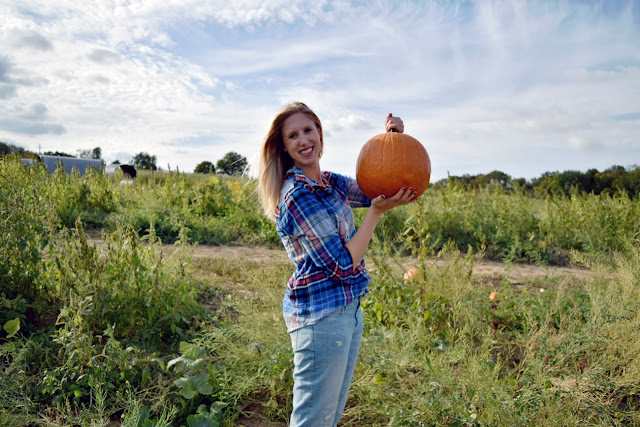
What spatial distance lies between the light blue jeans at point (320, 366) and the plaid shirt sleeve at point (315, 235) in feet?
0.53

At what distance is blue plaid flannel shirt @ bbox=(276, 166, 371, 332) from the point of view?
4.94 ft

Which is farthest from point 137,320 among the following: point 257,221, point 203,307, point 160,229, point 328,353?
point 257,221

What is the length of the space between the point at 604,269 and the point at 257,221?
4.69 meters

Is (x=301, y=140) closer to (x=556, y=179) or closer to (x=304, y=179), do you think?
(x=304, y=179)

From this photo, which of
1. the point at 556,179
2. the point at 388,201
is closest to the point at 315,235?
the point at 388,201

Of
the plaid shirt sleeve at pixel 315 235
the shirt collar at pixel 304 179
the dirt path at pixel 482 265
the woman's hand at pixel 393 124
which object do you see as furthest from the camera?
the dirt path at pixel 482 265

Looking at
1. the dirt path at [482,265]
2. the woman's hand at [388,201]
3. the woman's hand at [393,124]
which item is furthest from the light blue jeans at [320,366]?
the dirt path at [482,265]

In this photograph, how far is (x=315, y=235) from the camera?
1.50 metres

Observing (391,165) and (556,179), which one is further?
(556,179)

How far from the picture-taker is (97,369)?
227 cm

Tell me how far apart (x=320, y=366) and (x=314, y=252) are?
0.40 meters

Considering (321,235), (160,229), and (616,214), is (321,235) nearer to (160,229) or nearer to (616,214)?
(160,229)

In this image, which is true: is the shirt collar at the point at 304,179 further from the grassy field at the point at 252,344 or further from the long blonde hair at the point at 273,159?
the grassy field at the point at 252,344

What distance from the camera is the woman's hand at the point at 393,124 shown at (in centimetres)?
201
